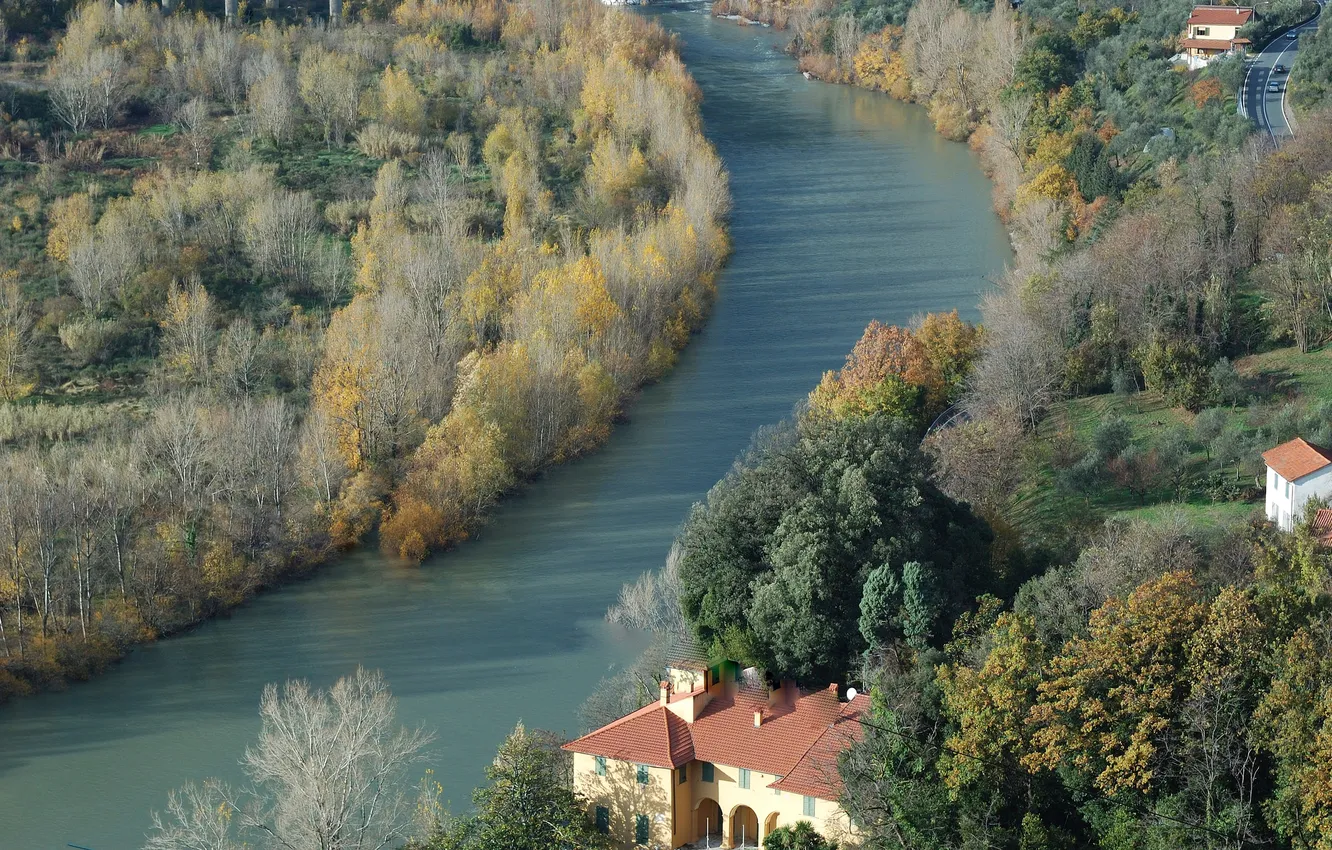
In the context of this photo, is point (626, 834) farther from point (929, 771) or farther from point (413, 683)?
point (413, 683)

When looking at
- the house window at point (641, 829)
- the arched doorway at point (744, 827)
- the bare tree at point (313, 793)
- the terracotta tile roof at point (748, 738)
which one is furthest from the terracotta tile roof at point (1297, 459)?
the bare tree at point (313, 793)

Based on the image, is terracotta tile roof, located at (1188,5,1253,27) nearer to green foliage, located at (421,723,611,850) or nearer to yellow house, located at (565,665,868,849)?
yellow house, located at (565,665,868,849)

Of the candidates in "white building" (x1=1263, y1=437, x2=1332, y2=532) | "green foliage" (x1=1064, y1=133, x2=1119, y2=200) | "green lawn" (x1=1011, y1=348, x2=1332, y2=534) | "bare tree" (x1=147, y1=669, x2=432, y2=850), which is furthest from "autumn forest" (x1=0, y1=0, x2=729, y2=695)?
"white building" (x1=1263, y1=437, x2=1332, y2=532)

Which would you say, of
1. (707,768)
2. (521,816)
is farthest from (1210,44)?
(521,816)

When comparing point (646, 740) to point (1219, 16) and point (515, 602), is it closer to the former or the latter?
point (515, 602)

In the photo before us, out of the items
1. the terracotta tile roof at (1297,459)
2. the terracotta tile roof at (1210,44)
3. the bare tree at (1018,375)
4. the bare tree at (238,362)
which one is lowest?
the bare tree at (238,362)

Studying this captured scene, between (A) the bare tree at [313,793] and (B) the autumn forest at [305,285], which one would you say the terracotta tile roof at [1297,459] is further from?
(B) the autumn forest at [305,285]

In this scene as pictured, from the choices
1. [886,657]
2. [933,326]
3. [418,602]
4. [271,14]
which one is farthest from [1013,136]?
[886,657]
